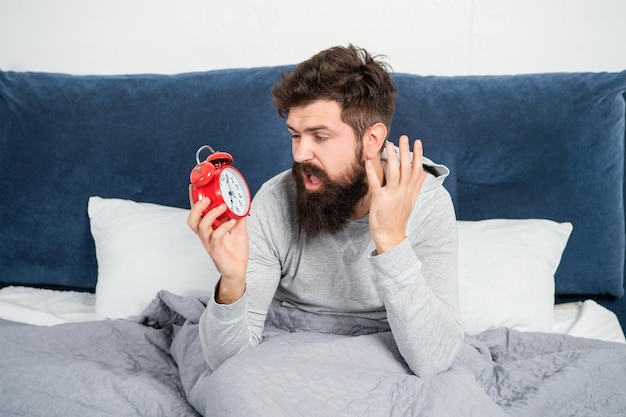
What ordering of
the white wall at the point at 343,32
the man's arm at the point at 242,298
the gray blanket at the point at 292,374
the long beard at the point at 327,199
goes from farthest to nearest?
the white wall at the point at 343,32 < the long beard at the point at 327,199 < the man's arm at the point at 242,298 < the gray blanket at the point at 292,374

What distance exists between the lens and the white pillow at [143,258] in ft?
6.38

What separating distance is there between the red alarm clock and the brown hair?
0.77ft

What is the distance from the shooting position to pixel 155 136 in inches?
87.0

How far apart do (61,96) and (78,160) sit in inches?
8.4

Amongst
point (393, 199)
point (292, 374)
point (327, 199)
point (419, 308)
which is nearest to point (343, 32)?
point (327, 199)

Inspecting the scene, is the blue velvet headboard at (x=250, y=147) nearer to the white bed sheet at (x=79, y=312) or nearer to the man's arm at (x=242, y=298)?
the white bed sheet at (x=79, y=312)

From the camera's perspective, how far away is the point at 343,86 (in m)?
1.53

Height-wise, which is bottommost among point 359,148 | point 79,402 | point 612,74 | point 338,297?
point 79,402

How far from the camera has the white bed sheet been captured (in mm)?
1939

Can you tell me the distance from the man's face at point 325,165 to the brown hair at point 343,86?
0.02 meters

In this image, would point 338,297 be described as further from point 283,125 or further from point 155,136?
point 155,136

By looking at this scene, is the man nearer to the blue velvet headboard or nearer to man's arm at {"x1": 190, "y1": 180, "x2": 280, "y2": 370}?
man's arm at {"x1": 190, "y1": 180, "x2": 280, "y2": 370}

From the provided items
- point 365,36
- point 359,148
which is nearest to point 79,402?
point 359,148

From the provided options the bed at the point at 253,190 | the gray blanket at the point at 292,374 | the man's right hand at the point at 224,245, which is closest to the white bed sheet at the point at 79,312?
the bed at the point at 253,190
